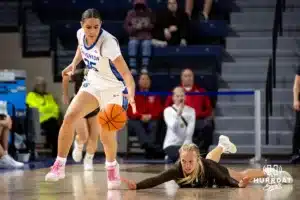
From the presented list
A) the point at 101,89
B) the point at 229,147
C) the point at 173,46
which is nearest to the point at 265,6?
the point at 173,46

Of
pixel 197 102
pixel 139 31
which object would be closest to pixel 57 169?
pixel 197 102

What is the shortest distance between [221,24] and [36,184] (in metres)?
7.23

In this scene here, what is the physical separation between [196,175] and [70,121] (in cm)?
126

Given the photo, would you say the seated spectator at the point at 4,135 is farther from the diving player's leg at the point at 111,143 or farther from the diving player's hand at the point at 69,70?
the diving player's leg at the point at 111,143

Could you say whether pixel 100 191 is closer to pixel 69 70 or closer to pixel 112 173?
pixel 112 173

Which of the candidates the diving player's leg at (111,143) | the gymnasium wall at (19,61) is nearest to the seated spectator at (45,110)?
the gymnasium wall at (19,61)

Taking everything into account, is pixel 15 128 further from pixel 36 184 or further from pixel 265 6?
pixel 265 6

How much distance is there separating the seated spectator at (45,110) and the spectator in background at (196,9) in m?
2.98

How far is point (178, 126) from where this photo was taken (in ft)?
39.4

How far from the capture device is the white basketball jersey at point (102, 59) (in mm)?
7125

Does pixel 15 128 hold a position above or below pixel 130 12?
below

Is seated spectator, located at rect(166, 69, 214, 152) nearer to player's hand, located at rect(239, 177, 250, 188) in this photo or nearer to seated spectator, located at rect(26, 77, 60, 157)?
seated spectator, located at rect(26, 77, 60, 157)

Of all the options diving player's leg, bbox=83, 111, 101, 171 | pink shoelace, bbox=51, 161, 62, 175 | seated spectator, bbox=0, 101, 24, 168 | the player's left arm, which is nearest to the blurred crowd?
seated spectator, bbox=0, 101, 24, 168

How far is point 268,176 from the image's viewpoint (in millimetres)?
7645
